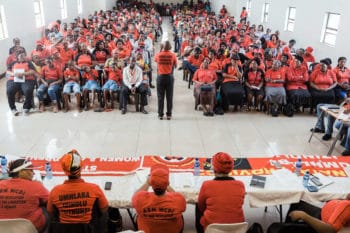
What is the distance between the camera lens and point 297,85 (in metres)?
7.27

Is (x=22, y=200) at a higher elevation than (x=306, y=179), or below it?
higher

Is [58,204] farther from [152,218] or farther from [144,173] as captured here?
[144,173]

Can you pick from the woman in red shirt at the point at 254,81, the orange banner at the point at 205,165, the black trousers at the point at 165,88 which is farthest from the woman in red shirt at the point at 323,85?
the orange banner at the point at 205,165

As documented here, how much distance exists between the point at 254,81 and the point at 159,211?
202 inches

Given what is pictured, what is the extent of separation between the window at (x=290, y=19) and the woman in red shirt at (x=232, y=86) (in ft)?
20.6

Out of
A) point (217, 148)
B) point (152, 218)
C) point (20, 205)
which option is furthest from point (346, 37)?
point (20, 205)

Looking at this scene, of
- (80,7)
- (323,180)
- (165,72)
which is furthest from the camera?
(80,7)

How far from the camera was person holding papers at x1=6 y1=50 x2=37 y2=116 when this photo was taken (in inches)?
273

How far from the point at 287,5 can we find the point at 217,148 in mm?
9314

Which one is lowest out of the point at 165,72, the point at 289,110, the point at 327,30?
the point at 289,110

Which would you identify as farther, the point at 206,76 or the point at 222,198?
the point at 206,76

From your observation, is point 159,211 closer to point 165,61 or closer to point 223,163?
point 223,163

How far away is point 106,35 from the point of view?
10.2m

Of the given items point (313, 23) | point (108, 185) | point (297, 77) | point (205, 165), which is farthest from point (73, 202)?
point (313, 23)
